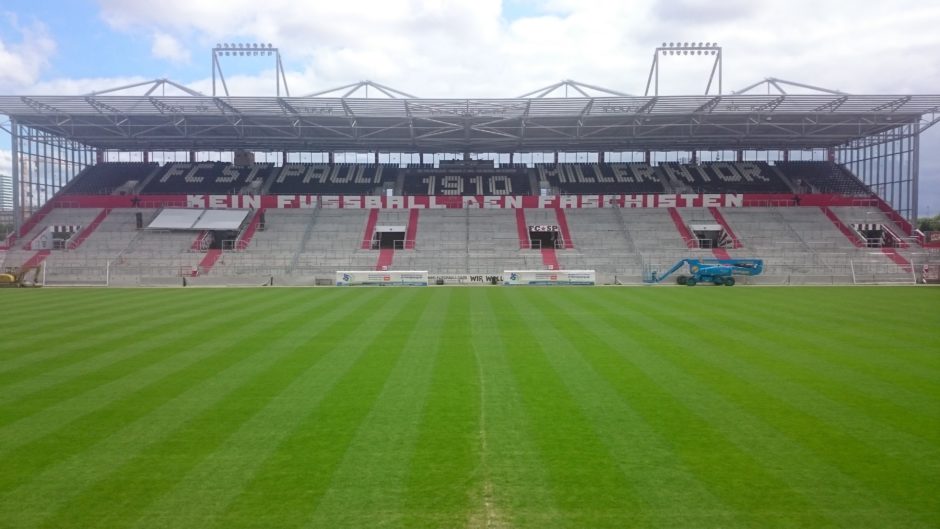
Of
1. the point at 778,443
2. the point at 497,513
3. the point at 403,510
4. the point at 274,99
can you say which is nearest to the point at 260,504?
the point at 403,510

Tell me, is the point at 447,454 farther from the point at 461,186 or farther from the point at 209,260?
the point at 461,186

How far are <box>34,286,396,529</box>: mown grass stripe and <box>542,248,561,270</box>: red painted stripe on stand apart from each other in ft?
111

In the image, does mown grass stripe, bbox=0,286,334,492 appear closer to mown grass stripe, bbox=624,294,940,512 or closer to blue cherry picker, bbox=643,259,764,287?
mown grass stripe, bbox=624,294,940,512

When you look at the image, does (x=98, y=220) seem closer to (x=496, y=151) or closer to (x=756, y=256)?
(x=496, y=151)

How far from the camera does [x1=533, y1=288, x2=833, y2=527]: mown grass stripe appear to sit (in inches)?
214

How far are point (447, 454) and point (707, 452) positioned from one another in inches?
124

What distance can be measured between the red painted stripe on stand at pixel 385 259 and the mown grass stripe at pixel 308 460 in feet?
107

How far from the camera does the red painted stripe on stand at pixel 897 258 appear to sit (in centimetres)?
4159

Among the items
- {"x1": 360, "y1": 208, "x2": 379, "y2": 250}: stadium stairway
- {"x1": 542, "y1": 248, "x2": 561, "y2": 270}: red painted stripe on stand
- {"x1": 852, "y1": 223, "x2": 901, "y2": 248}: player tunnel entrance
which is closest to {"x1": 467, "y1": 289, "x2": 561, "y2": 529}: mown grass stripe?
{"x1": 542, "y1": 248, "x2": 561, "y2": 270}: red painted stripe on stand

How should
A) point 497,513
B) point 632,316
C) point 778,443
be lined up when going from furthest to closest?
point 632,316, point 778,443, point 497,513

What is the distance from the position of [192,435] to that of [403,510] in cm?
377

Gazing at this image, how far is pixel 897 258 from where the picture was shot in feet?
144

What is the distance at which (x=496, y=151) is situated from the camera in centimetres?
6128

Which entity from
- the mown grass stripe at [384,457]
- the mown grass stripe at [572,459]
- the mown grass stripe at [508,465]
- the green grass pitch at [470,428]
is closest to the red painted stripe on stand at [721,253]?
the green grass pitch at [470,428]
